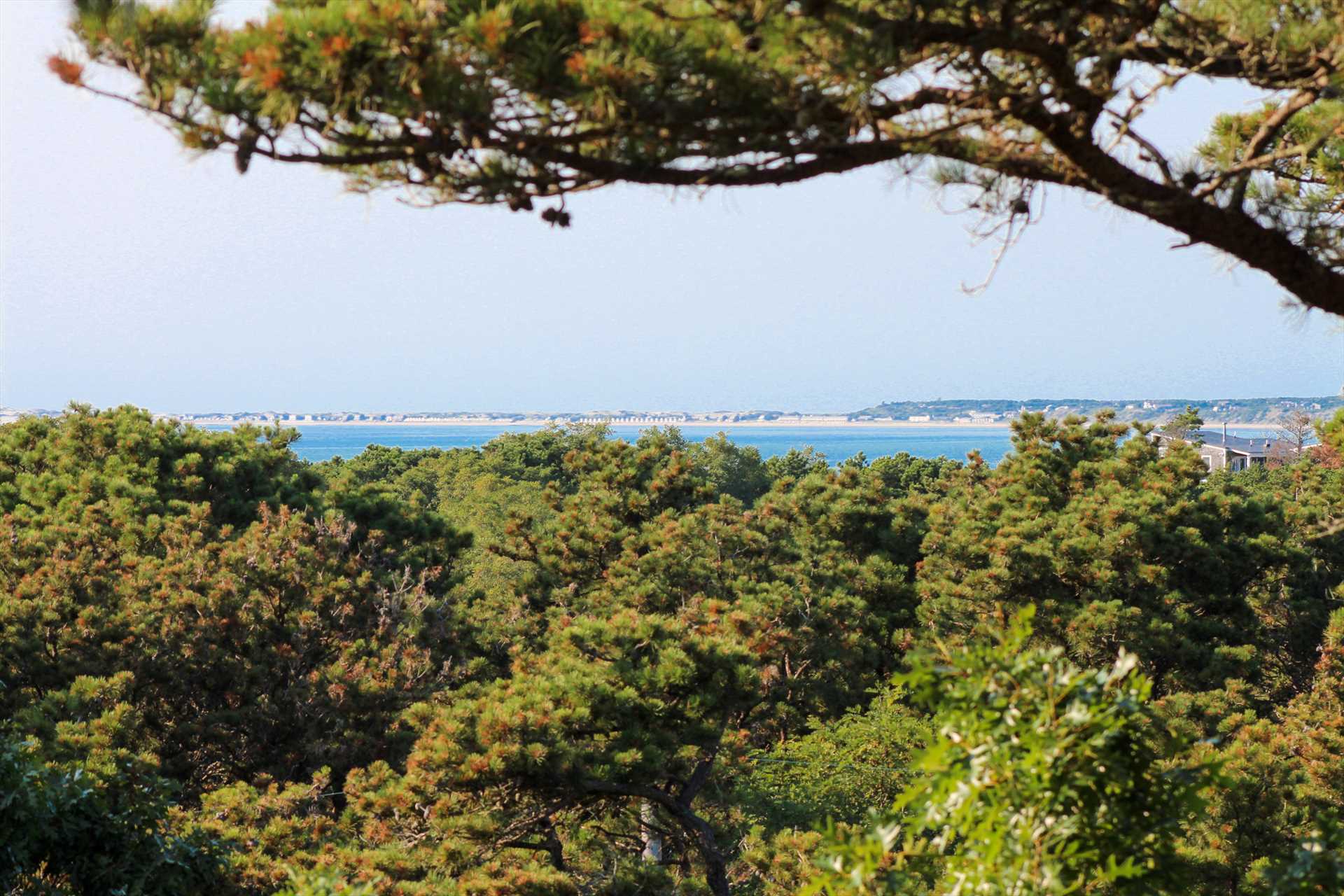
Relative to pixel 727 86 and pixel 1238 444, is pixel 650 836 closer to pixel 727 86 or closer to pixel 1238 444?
pixel 727 86

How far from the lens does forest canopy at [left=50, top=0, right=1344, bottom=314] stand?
2.73 metres

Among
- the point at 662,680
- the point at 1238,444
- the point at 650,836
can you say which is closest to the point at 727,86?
the point at 662,680

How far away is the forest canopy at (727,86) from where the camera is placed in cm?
273

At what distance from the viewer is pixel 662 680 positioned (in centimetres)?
664

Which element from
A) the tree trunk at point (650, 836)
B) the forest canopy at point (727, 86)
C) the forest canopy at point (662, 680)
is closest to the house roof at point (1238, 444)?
the forest canopy at point (662, 680)

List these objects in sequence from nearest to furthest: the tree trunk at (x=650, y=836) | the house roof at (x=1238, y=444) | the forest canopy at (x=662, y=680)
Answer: the forest canopy at (x=662, y=680), the tree trunk at (x=650, y=836), the house roof at (x=1238, y=444)

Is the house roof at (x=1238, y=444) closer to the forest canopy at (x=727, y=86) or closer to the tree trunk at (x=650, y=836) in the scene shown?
the tree trunk at (x=650, y=836)

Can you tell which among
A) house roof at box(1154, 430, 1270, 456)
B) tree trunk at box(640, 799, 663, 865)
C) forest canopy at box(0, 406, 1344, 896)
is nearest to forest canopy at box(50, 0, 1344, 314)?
forest canopy at box(0, 406, 1344, 896)

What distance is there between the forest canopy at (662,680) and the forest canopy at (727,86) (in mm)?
1412

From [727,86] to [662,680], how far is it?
4.35m

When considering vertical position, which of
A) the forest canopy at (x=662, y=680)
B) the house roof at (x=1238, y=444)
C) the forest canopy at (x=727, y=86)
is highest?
the forest canopy at (x=727, y=86)

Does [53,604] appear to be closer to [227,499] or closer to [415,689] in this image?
[415,689]

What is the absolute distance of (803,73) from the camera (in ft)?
9.66

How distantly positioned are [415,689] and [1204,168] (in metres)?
7.44
